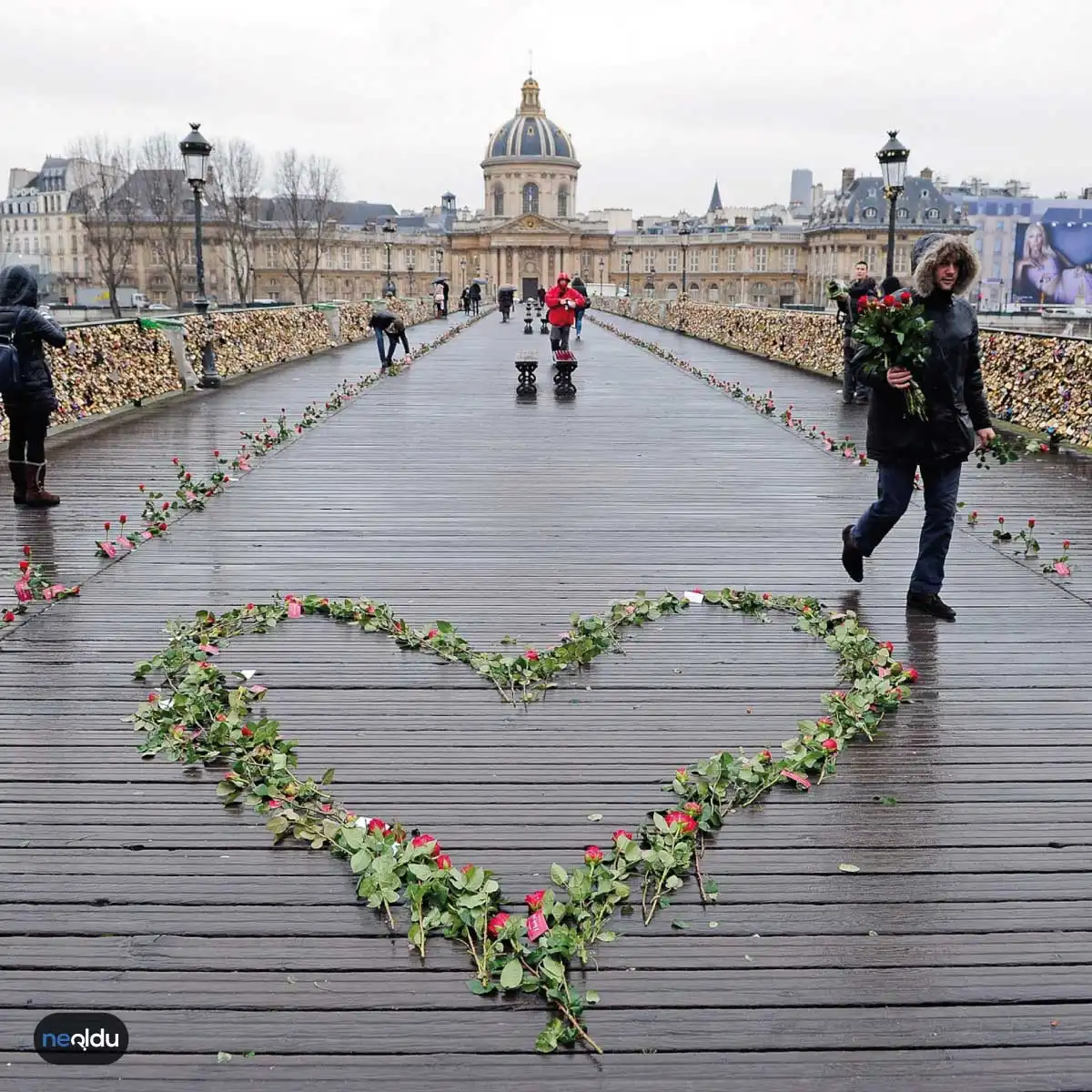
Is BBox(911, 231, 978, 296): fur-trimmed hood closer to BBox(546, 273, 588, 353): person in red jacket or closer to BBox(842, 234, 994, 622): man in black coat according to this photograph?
BBox(842, 234, 994, 622): man in black coat

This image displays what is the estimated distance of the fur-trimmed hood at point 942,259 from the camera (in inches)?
228

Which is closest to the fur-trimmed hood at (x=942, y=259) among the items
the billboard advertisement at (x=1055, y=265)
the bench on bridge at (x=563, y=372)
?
the bench on bridge at (x=563, y=372)

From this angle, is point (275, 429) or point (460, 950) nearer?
point (460, 950)

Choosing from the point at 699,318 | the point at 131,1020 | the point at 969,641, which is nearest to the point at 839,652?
the point at 969,641

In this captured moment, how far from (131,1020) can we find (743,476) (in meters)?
8.35

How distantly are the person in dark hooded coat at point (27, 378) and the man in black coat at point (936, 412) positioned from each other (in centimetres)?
A: 565

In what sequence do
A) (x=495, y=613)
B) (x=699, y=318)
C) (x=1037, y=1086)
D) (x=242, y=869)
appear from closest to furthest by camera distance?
(x=1037, y=1086) → (x=242, y=869) → (x=495, y=613) → (x=699, y=318)

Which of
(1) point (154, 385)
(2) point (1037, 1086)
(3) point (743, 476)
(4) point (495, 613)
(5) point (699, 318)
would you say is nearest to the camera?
(2) point (1037, 1086)

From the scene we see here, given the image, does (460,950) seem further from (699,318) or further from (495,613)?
(699,318)

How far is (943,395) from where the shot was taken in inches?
236

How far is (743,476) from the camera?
10570 millimetres

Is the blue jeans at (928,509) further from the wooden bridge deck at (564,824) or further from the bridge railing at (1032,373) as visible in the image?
the bridge railing at (1032,373)

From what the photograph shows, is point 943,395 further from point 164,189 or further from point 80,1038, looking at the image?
point 164,189

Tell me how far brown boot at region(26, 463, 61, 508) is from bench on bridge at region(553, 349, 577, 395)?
32.7 ft
